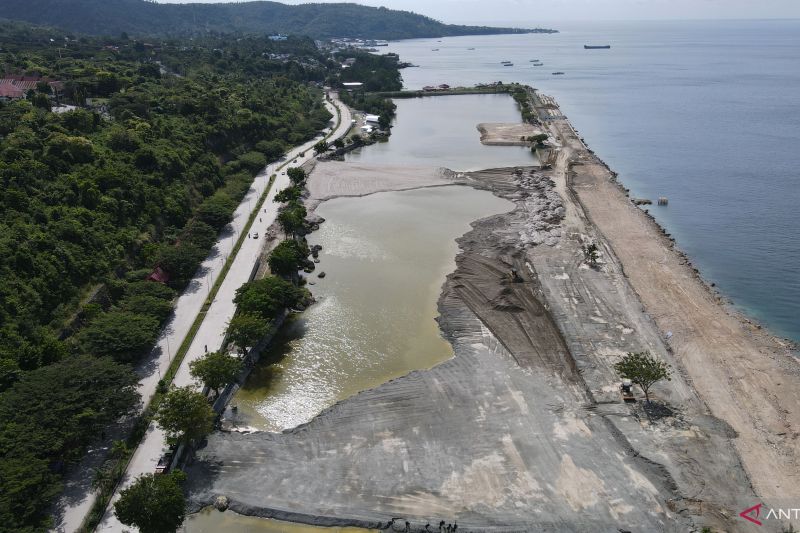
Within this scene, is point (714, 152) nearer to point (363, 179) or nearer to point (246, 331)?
point (363, 179)

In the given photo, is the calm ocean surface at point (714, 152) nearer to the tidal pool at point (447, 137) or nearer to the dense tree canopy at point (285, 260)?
the tidal pool at point (447, 137)

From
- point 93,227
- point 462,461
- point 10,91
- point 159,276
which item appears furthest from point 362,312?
point 10,91

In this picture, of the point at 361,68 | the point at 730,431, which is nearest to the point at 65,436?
the point at 730,431

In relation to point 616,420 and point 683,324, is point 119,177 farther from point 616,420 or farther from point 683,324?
point 683,324

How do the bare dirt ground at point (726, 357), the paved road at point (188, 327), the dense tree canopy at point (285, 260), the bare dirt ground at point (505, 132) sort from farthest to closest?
the bare dirt ground at point (505, 132) → the dense tree canopy at point (285, 260) → the bare dirt ground at point (726, 357) → the paved road at point (188, 327)

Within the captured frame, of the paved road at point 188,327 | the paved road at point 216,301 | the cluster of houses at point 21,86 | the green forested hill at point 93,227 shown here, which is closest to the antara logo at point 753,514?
the paved road at point 216,301

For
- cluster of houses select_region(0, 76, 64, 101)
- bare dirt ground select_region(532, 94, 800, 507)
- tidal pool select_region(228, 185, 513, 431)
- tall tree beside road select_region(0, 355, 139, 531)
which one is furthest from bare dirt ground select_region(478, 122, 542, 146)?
tall tree beside road select_region(0, 355, 139, 531)

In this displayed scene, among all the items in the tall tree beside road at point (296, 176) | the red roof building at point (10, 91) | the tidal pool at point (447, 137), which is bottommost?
the tall tree beside road at point (296, 176)
